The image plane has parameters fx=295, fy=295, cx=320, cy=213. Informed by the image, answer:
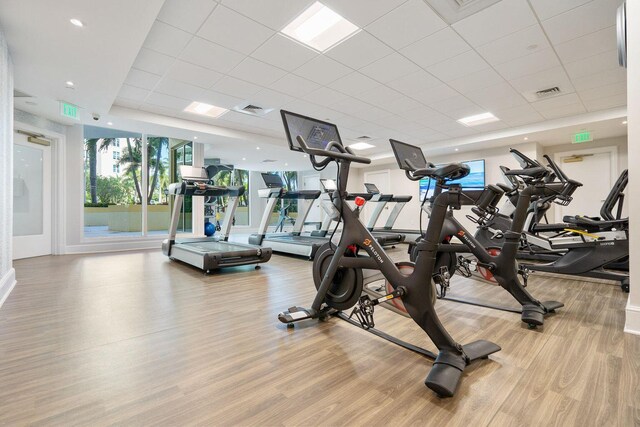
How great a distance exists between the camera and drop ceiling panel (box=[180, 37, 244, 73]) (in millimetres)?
3543

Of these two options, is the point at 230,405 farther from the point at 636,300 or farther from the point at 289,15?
the point at 289,15

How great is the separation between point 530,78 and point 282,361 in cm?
526

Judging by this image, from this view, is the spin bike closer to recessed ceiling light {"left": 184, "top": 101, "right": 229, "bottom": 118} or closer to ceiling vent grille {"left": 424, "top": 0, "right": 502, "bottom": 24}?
ceiling vent grille {"left": 424, "top": 0, "right": 502, "bottom": 24}

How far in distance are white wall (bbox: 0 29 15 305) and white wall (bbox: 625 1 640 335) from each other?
17.2 feet

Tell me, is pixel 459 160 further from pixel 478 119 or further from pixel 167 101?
pixel 167 101

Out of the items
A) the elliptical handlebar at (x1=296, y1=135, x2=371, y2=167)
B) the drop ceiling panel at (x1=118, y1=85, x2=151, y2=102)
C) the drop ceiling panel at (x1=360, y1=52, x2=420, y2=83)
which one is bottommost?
the elliptical handlebar at (x1=296, y1=135, x2=371, y2=167)

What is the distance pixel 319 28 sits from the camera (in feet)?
10.8

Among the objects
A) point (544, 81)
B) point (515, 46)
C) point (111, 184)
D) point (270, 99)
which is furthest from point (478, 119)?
point (111, 184)

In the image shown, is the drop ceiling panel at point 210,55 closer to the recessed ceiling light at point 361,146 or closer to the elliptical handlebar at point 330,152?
the elliptical handlebar at point 330,152

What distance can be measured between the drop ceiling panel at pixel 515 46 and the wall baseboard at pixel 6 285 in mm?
5765

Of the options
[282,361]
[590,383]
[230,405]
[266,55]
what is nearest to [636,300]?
[590,383]

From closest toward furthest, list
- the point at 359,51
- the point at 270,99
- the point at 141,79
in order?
the point at 359,51, the point at 141,79, the point at 270,99

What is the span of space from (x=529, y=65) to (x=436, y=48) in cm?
154

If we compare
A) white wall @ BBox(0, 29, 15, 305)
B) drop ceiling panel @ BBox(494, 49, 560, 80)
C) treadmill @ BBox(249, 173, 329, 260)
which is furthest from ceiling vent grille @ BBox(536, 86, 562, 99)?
white wall @ BBox(0, 29, 15, 305)
